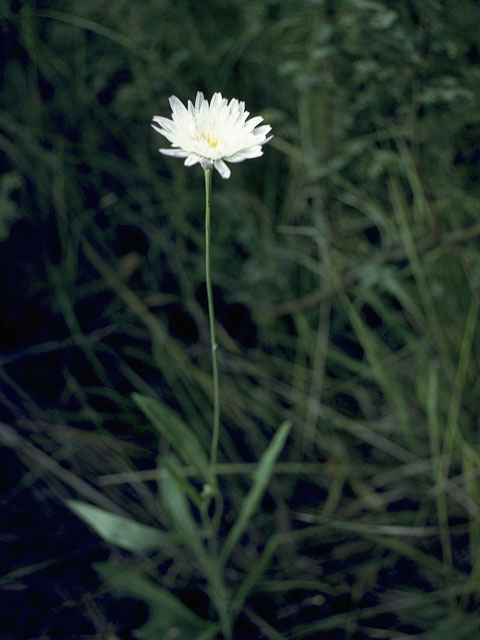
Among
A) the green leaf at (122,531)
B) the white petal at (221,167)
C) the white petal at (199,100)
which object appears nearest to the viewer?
the white petal at (221,167)

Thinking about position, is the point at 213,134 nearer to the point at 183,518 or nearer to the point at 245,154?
the point at 245,154

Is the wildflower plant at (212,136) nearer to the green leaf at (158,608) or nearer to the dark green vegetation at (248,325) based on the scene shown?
the dark green vegetation at (248,325)

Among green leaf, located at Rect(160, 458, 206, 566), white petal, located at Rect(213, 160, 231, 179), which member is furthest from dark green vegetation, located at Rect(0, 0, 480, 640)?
white petal, located at Rect(213, 160, 231, 179)

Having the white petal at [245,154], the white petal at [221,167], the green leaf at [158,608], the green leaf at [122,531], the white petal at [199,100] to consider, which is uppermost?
the white petal at [199,100]

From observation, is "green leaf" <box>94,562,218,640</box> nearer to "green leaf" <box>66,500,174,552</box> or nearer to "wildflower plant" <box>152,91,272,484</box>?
"green leaf" <box>66,500,174,552</box>

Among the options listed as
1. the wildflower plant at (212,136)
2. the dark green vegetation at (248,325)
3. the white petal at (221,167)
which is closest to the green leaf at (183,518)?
the dark green vegetation at (248,325)

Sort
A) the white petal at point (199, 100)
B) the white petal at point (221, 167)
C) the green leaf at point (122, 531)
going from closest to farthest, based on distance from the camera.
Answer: the white petal at point (221, 167) → the white petal at point (199, 100) → the green leaf at point (122, 531)

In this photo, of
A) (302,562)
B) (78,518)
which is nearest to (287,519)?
(302,562)
